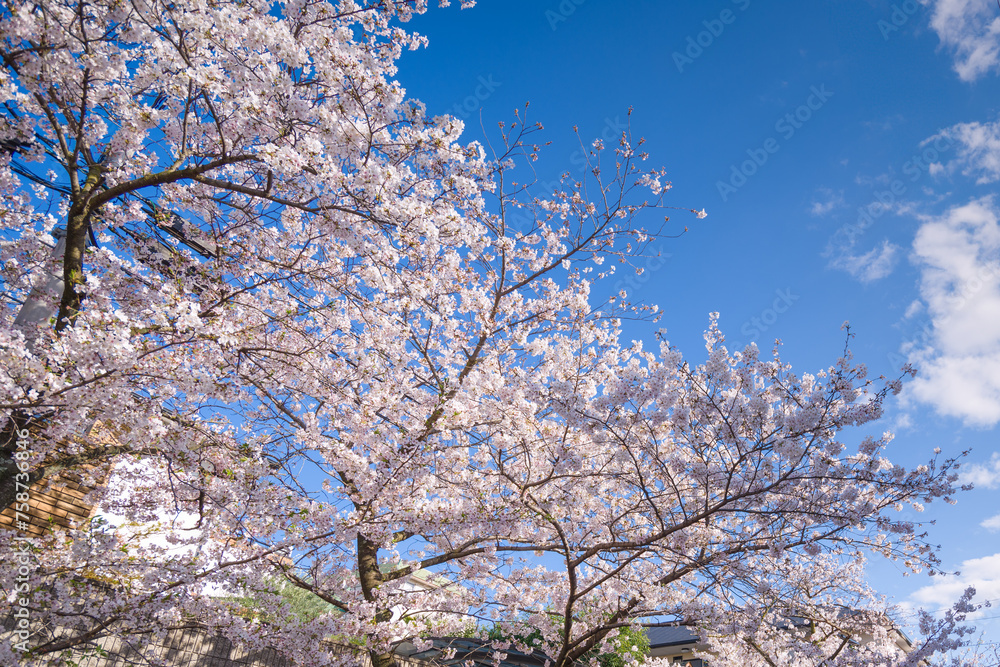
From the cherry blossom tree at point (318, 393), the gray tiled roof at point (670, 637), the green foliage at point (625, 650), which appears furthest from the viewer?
the gray tiled roof at point (670, 637)

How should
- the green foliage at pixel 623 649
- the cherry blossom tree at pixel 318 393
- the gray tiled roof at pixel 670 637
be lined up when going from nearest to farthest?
the cherry blossom tree at pixel 318 393
the green foliage at pixel 623 649
the gray tiled roof at pixel 670 637

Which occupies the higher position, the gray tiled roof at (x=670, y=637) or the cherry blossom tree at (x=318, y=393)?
the cherry blossom tree at (x=318, y=393)

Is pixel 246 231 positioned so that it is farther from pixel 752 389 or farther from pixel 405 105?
pixel 752 389

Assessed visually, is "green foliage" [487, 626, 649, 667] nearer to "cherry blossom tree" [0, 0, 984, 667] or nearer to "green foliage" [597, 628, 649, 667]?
"green foliage" [597, 628, 649, 667]

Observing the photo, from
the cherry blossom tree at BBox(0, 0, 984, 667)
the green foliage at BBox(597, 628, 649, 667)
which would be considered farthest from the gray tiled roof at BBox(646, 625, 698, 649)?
the cherry blossom tree at BBox(0, 0, 984, 667)

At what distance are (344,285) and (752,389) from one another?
467cm

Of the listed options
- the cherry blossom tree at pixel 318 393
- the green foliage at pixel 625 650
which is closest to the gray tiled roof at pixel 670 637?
the green foliage at pixel 625 650

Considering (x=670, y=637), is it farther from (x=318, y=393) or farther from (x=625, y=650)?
(x=318, y=393)

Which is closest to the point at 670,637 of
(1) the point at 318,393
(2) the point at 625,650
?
(2) the point at 625,650

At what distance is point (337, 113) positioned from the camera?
4184mm

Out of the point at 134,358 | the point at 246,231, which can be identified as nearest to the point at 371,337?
the point at 246,231

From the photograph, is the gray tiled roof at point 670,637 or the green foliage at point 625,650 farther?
the gray tiled roof at point 670,637

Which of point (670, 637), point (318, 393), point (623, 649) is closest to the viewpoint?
point (318, 393)

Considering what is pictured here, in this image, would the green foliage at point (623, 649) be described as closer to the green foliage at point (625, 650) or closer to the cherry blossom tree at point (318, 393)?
the green foliage at point (625, 650)
